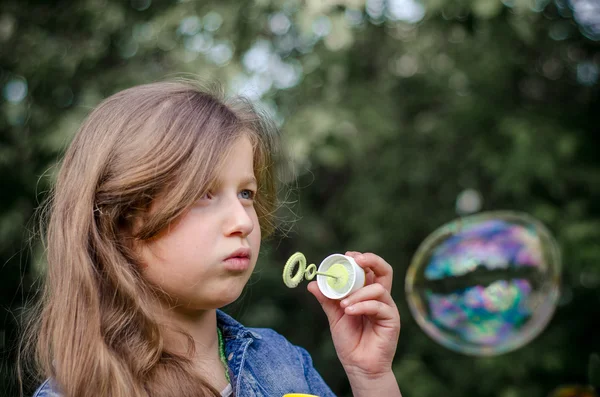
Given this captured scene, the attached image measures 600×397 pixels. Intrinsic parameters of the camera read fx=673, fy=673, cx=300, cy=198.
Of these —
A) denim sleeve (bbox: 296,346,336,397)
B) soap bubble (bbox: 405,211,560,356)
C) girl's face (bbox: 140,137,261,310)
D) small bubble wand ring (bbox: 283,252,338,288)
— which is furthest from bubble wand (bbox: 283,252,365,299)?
soap bubble (bbox: 405,211,560,356)

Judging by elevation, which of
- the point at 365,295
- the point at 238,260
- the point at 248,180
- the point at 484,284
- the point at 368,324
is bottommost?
the point at 484,284

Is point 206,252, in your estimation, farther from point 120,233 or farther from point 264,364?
point 264,364

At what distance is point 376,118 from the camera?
405 cm

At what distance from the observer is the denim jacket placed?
1355 millimetres

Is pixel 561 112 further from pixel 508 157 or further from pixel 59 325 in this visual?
pixel 59 325

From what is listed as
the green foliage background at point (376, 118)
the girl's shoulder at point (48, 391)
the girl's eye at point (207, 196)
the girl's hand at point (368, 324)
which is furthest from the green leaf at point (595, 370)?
the green foliage background at point (376, 118)

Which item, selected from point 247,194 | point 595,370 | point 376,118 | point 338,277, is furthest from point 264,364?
point 376,118

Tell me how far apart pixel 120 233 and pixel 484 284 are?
1.61 meters

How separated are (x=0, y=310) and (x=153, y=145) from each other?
116 inches

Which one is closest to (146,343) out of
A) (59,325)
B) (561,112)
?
(59,325)

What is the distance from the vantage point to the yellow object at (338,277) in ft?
4.46

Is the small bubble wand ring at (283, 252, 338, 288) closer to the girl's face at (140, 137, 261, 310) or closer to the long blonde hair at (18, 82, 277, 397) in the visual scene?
the girl's face at (140, 137, 261, 310)

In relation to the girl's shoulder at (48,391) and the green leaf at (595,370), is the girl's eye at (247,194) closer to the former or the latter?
the girl's shoulder at (48,391)

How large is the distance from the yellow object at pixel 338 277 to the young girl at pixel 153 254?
4 centimetres
